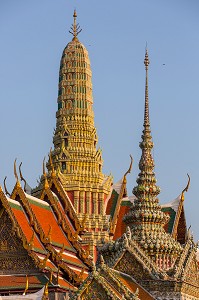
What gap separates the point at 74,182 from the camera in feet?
133

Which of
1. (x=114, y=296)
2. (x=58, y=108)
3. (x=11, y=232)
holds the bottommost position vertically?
(x=114, y=296)

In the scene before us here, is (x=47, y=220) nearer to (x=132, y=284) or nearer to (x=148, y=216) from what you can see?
(x=148, y=216)

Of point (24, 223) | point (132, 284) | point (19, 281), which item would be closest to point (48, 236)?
point (24, 223)

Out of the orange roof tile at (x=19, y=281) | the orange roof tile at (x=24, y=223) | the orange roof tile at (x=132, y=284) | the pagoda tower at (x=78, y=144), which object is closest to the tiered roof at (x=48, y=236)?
the orange roof tile at (x=24, y=223)

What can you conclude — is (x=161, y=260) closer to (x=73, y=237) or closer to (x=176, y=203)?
(x=73, y=237)

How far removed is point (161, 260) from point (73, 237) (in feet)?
40.6

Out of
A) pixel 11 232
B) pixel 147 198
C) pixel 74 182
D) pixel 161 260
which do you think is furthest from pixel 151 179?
pixel 74 182

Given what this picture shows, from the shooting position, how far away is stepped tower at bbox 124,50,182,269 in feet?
77.7

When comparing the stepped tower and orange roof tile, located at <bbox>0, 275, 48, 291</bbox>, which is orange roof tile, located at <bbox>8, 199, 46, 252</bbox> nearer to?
orange roof tile, located at <bbox>0, 275, 48, 291</bbox>

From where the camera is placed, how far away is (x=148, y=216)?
24.8 metres

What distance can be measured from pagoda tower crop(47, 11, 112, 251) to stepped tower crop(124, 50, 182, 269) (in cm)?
1398

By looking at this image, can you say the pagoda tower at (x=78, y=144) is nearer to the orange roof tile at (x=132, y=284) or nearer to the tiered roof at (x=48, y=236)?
the tiered roof at (x=48, y=236)

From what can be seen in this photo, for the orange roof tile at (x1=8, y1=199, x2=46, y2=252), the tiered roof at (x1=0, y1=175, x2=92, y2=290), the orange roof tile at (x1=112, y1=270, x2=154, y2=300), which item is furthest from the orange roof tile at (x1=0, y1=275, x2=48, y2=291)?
the orange roof tile at (x1=112, y1=270, x2=154, y2=300)

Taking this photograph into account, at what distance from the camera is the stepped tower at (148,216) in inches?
933
